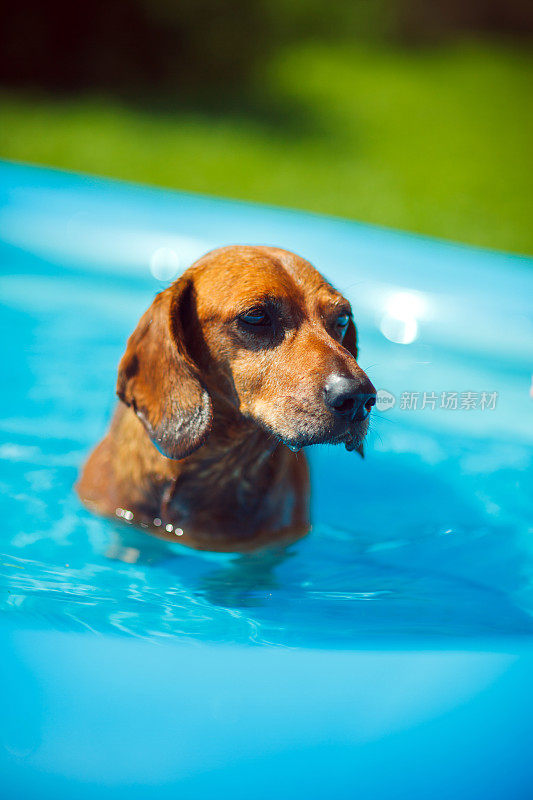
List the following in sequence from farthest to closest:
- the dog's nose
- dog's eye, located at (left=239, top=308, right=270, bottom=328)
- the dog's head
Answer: dog's eye, located at (left=239, top=308, right=270, bottom=328) → the dog's head → the dog's nose

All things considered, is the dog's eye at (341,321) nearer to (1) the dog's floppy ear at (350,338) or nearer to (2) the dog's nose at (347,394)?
(1) the dog's floppy ear at (350,338)

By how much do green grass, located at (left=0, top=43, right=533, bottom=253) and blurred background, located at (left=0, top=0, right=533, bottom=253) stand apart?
30 mm

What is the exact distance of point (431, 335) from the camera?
20.8 feet

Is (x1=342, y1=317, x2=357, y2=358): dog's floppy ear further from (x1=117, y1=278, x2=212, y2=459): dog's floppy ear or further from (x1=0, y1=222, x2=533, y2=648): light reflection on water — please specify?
(x1=117, y1=278, x2=212, y2=459): dog's floppy ear

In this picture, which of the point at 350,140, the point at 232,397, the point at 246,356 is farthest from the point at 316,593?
the point at 350,140

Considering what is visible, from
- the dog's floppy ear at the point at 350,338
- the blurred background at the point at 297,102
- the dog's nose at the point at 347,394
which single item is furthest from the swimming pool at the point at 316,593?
the blurred background at the point at 297,102

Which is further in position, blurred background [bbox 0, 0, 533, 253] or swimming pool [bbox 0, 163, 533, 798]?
blurred background [bbox 0, 0, 533, 253]

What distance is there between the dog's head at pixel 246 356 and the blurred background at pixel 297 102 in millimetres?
7217

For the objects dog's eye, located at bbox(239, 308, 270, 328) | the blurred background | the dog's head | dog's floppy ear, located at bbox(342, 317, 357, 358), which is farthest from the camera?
the blurred background

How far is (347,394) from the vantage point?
269 cm

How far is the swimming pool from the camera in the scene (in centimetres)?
243

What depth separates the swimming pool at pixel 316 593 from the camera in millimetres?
2432

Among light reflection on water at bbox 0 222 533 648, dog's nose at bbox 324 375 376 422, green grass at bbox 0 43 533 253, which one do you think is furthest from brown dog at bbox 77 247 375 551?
green grass at bbox 0 43 533 253

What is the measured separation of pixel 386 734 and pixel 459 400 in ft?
11.4
